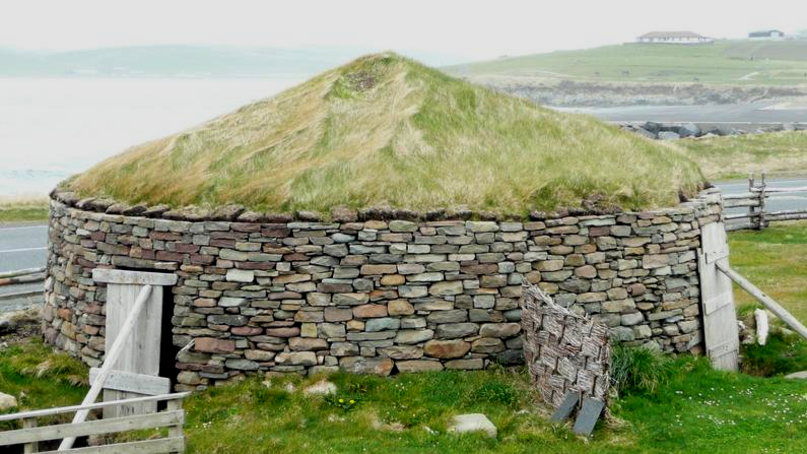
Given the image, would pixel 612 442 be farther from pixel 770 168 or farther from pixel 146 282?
pixel 770 168

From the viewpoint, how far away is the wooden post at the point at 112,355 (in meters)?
8.99

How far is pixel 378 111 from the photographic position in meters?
13.2

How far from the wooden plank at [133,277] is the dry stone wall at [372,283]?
124 millimetres

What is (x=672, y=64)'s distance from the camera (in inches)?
4670

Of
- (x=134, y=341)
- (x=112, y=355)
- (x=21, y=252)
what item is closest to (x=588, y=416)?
(x=112, y=355)

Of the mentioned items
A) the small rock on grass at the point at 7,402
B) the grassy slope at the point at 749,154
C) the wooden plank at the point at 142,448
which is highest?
the grassy slope at the point at 749,154

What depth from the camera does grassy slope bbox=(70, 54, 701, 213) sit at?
37.1ft

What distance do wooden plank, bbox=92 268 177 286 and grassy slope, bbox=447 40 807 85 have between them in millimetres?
85848

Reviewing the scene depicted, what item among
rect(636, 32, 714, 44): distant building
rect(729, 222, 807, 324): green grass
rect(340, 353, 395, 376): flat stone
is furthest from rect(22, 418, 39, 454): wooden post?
rect(636, 32, 714, 44): distant building

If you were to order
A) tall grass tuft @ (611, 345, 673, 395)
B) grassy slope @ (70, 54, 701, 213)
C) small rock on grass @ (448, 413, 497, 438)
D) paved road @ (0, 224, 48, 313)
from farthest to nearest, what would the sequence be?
1. paved road @ (0, 224, 48, 313)
2. grassy slope @ (70, 54, 701, 213)
3. tall grass tuft @ (611, 345, 673, 395)
4. small rock on grass @ (448, 413, 497, 438)

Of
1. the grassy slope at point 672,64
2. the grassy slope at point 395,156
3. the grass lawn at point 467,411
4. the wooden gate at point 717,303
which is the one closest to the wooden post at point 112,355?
the grass lawn at point 467,411

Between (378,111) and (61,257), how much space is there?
16.0 ft

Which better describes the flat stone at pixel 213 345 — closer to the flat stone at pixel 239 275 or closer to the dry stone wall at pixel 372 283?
the dry stone wall at pixel 372 283

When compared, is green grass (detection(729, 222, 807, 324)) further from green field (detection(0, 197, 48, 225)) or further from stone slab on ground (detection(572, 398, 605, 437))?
green field (detection(0, 197, 48, 225))
